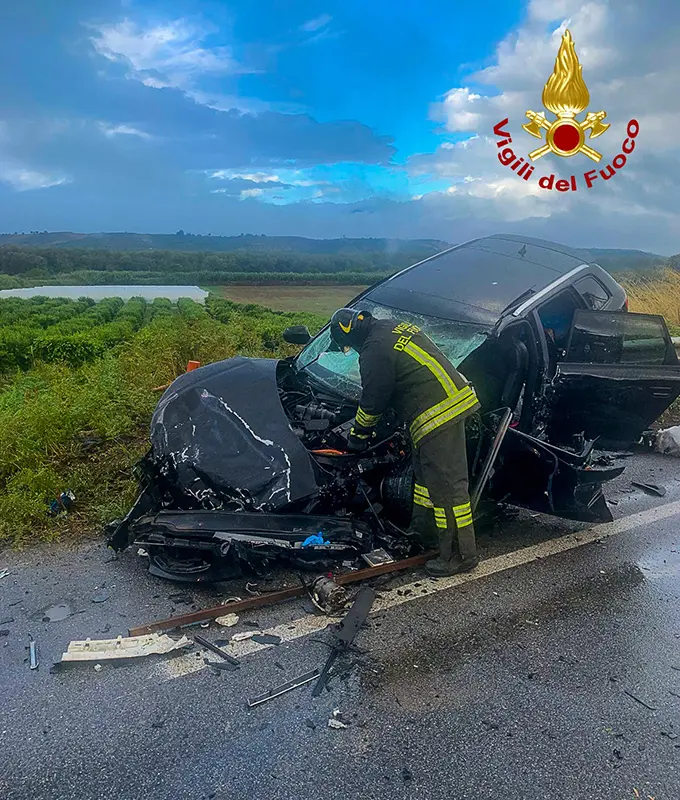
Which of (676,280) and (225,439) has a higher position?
(676,280)

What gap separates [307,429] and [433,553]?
110 cm

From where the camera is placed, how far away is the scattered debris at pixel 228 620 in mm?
3186

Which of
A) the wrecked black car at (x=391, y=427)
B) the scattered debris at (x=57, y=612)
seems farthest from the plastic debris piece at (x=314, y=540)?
the scattered debris at (x=57, y=612)

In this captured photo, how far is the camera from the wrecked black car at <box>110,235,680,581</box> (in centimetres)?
350

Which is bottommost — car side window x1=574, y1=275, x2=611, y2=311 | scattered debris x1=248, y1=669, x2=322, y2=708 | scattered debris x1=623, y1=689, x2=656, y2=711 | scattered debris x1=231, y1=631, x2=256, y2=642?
scattered debris x1=623, y1=689, x2=656, y2=711

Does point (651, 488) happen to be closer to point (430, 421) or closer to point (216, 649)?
point (430, 421)

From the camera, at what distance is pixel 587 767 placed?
2.36 meters

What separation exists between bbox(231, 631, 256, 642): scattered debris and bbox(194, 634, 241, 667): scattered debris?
103 millimetres

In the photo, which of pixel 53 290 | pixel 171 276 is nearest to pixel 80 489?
pixel 171 276

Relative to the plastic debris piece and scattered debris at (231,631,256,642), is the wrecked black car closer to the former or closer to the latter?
the plastic debris piece

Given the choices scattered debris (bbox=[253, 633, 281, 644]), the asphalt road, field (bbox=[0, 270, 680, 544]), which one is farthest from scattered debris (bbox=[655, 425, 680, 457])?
scattered debris (bbox=[253, 633, 281, 644])

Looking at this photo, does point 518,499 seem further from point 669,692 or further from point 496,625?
point 669,692

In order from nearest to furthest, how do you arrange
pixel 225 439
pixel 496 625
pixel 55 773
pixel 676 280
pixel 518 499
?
1. pixel 55 773
2. pixel 496 625
3. pixel 225 439
4. pixel 518 499
5. pixel 676 280

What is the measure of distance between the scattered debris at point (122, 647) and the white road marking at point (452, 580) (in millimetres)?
98
